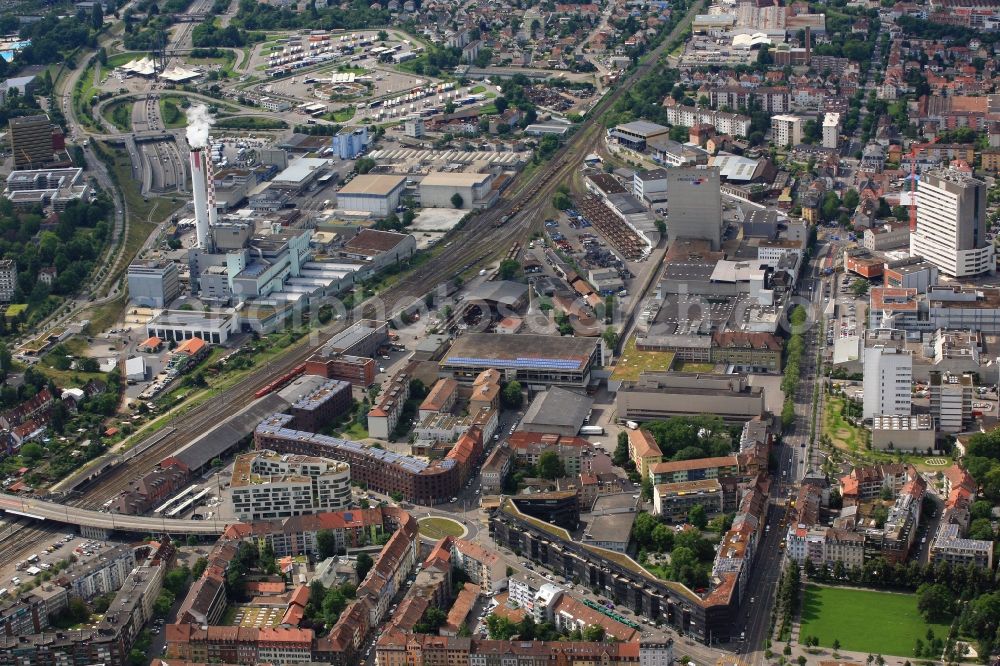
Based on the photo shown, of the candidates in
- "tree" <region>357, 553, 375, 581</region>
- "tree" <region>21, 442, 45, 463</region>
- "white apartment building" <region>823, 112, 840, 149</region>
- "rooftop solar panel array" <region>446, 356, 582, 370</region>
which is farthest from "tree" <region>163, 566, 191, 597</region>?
"white apartment building" <region>823, 112, 840, 149</region>

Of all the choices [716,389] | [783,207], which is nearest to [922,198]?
[783,207]

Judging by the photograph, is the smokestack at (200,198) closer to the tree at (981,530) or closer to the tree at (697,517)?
the tree at (697,517)

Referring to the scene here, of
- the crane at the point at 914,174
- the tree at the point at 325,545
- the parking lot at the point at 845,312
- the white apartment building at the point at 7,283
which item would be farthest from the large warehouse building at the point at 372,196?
the tree at the point at 325,545

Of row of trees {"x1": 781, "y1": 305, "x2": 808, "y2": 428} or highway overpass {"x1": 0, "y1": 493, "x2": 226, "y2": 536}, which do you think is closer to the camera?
highway overpass {"x1": 0, "y1": 493, "x2": 226, "y2": 536}

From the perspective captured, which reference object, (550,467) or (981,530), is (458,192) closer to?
(550,467)

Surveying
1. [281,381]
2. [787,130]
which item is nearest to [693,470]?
[281,381]

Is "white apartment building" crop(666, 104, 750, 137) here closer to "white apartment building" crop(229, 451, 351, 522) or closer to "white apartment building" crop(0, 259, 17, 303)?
"white apartment building" crop(0, 259, 17, 303)
